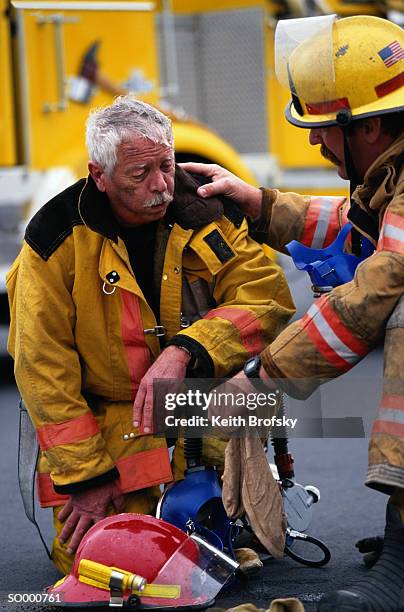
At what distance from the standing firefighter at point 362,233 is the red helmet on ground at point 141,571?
0.34 m

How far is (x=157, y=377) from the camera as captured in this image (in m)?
3.47

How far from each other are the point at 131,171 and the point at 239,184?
0.43 metres

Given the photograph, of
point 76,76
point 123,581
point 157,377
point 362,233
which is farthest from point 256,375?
point 76,76

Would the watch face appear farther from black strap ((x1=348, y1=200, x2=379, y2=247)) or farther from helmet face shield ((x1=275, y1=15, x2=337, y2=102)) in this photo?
helmet face shield ((x1=275, y1=15, x2=337, y2=102))

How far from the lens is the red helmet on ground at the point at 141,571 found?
3.14 metres

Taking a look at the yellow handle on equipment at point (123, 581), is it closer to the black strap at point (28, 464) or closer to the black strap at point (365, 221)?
the black strap at point (28, 464)

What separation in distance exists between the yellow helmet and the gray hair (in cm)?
40

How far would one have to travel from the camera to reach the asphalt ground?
3.46 m

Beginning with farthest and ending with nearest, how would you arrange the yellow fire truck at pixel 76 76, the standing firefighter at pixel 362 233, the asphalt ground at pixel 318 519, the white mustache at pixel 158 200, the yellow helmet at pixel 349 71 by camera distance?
the yellow fire truck at pixel 76 76 → the white mustache at pixel 158 200 → the asphalt ground at pixel 318 519 → the yellow helmet at pixel 349 71 → the standing firefighter at pixel 362 233

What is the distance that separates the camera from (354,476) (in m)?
5.18

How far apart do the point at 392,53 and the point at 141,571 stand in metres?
1.44

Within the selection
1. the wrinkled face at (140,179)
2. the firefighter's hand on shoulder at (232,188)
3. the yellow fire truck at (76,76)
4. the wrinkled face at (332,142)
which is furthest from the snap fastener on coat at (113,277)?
the yellow fire truck at (76,76)

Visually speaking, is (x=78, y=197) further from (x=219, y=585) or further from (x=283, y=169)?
(x=283, y=169)

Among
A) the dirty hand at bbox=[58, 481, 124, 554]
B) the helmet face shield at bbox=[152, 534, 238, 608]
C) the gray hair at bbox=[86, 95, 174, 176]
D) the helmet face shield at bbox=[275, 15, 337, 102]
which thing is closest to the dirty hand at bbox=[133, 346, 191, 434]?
the dirty hand at bbox=[58, 481, 124, 554]
